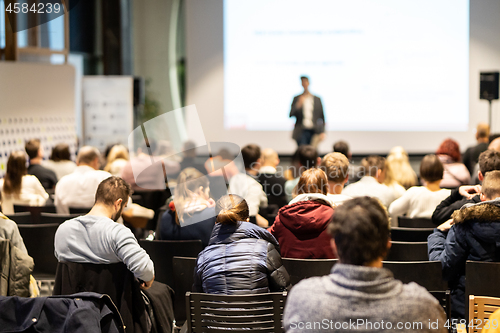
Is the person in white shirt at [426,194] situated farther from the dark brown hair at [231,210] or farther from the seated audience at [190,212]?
the dark brown hair at [231,210]

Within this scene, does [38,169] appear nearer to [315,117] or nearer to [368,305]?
[315,117]

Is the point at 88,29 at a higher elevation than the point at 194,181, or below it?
higher

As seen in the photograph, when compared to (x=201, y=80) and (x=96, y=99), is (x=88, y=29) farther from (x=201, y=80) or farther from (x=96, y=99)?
(x=201, y=80)

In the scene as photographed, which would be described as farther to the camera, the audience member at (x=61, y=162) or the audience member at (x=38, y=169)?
the audience member at (x=61, y=162)

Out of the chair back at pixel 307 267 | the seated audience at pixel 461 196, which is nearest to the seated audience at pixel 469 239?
the seated audience at pixel 461 196

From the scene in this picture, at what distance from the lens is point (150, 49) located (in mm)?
10914

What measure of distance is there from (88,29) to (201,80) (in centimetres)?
304

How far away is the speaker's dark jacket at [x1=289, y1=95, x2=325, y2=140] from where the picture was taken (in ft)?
26.0

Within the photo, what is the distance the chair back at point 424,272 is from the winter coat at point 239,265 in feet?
1.90

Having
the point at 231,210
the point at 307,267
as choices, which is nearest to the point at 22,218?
the point at 231,210

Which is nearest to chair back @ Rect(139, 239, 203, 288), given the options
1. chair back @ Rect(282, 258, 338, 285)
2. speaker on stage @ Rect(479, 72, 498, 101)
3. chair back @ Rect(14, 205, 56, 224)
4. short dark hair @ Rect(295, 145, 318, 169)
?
chair back @ Rect(282, 258, 338, 285)

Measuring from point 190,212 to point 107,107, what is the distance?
6.54 m

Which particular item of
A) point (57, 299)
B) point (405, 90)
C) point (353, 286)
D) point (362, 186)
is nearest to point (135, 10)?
point (405, 90)

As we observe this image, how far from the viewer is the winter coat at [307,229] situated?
9.02 ft
